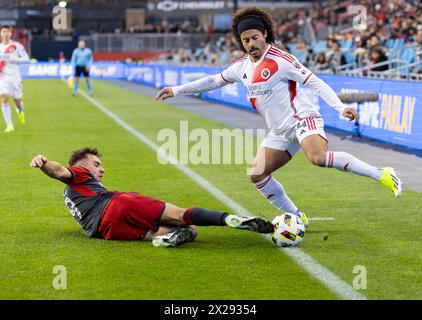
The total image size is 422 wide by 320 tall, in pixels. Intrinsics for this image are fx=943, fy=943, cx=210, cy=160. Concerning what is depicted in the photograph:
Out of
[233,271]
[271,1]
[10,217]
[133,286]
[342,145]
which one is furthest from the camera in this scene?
[271,1]

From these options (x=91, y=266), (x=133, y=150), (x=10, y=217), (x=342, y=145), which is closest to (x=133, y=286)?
(x=91, y=266)

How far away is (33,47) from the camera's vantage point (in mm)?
68562

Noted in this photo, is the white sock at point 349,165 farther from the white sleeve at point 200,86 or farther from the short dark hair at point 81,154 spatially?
the short dark hair at point 81,154

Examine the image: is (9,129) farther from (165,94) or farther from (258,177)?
(258,177)

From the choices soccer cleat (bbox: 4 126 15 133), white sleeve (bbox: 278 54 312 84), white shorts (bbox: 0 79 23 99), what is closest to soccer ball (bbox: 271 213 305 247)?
white sleeve (bbox: 278 54 312 84)

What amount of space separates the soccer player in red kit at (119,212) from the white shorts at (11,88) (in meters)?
12.3

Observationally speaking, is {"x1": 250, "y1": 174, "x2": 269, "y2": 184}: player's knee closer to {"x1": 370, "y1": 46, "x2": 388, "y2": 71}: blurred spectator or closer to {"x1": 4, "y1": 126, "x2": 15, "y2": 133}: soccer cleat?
{"x1": 4, "y1": 126, "x2": 15, "y2": 133}: soccer cleat

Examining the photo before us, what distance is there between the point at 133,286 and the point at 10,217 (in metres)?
3.40

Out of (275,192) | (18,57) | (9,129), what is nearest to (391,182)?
(275,192)

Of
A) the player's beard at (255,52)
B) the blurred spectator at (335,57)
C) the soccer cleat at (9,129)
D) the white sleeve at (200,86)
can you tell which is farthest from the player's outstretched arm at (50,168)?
the blurred spectator at (335,57)

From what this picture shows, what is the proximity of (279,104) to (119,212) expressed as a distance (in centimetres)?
179

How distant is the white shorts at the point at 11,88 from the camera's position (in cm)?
2030

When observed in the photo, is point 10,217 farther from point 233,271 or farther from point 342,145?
point 342,145
